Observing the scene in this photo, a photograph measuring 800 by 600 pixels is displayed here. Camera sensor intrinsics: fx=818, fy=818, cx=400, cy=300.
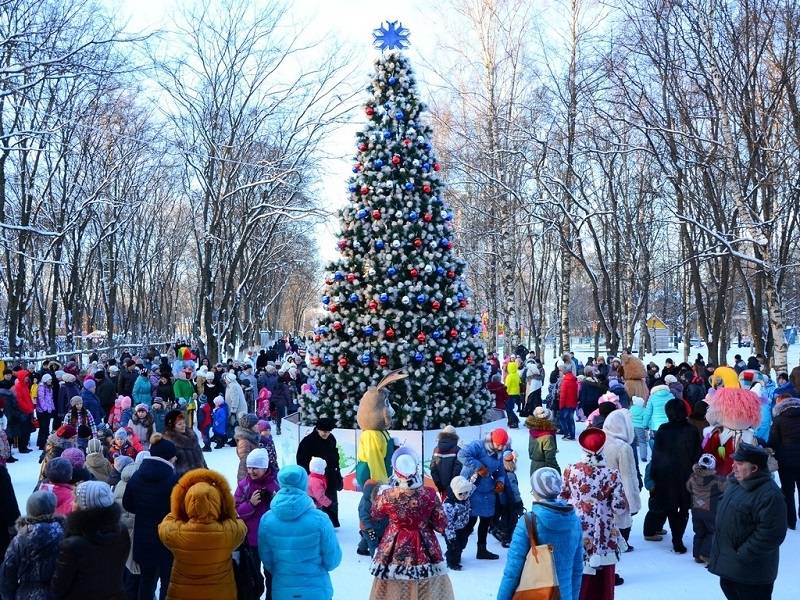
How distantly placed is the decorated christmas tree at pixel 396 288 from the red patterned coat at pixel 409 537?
303 inches

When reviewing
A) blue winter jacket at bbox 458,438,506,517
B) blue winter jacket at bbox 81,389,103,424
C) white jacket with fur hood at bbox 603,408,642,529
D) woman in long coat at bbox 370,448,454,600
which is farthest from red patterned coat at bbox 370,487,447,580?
blue winter jacket at bbox 81,389,103,424

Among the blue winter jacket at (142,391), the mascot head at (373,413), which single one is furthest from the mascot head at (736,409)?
the blue winter jacket at (142,391)

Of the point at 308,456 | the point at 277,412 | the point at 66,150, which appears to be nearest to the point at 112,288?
the point at 66,150

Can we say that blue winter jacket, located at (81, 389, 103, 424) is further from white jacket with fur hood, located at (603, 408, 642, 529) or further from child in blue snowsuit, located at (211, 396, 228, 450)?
white jacket with fur hood, located at (603, 408, 642, 529)

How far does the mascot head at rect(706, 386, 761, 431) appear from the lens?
27.7 feet

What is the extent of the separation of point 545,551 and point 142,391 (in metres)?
13.1

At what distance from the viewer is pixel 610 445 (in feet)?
28.5

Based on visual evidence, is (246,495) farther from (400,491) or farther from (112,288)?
(112,288)

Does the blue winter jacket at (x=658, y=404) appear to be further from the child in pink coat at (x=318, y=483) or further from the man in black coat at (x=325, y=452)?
the child in pink coat at (x=318, y=483)

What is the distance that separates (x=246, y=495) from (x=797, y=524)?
292 inches

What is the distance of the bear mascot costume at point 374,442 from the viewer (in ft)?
32.1

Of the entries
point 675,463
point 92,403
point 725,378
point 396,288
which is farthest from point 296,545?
point 92,403

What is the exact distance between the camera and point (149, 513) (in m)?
6.37

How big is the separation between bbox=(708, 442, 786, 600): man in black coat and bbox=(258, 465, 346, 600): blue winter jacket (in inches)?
106
